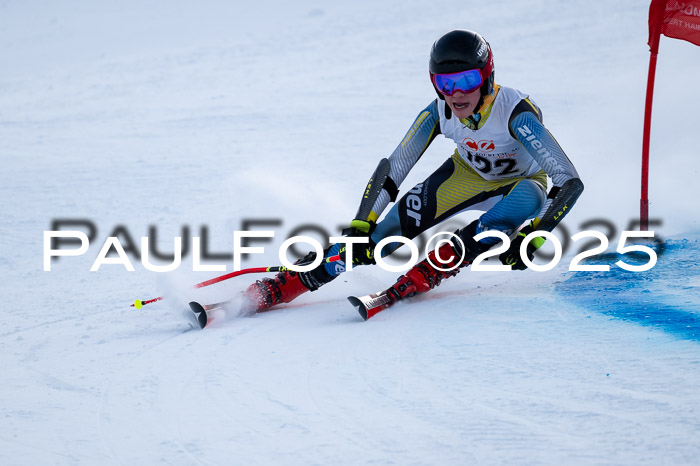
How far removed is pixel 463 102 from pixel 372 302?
1.10 meters

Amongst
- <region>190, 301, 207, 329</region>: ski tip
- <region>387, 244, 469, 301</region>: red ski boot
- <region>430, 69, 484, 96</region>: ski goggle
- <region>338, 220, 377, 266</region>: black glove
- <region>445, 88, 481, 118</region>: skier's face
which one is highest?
<region>430, 69, 484, 96</region>: ski goggle

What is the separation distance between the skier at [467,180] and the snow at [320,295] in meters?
0.20

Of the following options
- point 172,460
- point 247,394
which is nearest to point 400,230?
point 247,394

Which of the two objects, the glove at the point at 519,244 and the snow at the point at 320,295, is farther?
the glove at the point at 519,244

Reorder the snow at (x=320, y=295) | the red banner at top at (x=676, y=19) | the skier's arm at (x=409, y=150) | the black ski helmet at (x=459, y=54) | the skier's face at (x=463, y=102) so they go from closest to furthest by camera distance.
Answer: the snow at (x=320, y=295), the black ski helmet at (x=459, y=54), the skier's face at (x=463, y=102), the skier's arm at (x=409, y=150), the red banner at top at (x=676, y=19)

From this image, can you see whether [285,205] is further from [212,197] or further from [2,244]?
[2,244]

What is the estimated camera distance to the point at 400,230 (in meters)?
4.53

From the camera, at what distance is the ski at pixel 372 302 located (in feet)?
13.3

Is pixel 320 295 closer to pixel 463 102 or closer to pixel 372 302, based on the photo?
pixel 372 302

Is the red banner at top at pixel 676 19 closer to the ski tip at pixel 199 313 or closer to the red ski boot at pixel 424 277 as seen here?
the red ski boot at pixel 424 277

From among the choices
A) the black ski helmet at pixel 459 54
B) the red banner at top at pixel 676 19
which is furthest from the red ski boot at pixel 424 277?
the red banner at top at pixel 676 19

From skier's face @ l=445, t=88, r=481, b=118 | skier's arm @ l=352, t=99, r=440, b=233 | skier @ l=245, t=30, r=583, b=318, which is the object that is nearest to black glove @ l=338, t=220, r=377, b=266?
skier @ l=245, t=30, r=583, b=318

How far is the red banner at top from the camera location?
5082 mm

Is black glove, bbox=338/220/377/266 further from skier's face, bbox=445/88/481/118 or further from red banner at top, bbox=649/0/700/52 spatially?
red banner at top, bbox=649/0/700/52
